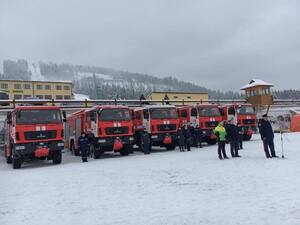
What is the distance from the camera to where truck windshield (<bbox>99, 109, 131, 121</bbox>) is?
20.9 metres

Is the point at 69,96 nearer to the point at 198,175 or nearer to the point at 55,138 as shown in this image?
the point at 55,138

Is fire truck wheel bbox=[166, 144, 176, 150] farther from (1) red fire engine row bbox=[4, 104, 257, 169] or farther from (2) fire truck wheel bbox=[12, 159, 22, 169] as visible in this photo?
(2) fire truck wheel bbox=[12, 159, 22, 169]

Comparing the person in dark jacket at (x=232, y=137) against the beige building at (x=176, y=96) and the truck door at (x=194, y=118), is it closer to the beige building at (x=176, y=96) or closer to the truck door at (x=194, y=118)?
the truck door at (x=194, y=118)

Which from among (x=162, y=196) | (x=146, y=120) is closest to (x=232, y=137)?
(x=146, y=120)

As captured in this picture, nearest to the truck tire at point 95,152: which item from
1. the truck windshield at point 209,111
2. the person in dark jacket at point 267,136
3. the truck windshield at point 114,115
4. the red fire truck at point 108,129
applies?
the red fire truck at point 108,129

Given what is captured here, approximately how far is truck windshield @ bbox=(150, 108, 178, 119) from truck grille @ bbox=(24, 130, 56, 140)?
6680mm

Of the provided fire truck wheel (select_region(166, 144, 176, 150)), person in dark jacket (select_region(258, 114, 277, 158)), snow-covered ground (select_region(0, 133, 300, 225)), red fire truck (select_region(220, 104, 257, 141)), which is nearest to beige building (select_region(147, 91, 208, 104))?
red fire truck (select_region(220, 104, 257, 141))

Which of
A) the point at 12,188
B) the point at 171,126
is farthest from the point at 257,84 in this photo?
the point at 12,188

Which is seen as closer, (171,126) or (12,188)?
(12,188)

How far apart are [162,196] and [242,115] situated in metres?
18.9

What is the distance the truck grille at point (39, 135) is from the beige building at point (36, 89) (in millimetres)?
63053

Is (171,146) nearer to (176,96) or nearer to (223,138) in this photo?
(223,138)

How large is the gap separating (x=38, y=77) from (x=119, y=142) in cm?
17135

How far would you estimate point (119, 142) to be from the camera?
20.8 m
